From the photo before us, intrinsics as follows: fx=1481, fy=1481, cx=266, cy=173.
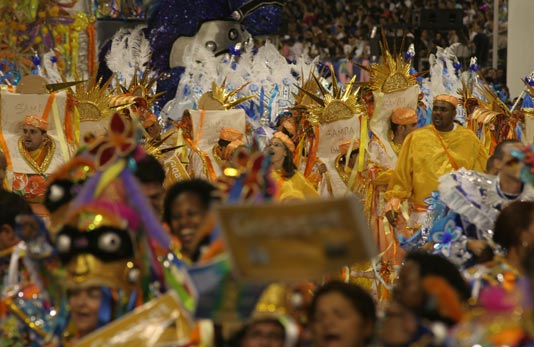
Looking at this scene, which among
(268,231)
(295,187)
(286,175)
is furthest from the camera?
(286,175)

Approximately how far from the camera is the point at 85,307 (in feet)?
18.8

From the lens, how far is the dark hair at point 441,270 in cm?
554

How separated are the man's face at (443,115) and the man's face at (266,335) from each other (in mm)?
6360

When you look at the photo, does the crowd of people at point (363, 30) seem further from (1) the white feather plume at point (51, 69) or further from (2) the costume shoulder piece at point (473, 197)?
(2) the costume shoulder piece at point (473, 197)

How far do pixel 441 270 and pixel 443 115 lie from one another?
595 cm

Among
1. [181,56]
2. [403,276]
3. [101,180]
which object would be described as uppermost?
[101,180]

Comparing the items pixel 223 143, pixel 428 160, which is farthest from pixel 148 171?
pixel 223 143

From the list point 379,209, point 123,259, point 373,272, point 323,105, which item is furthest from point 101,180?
point 323,105

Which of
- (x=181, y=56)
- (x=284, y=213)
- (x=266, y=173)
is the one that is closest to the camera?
(x=284, y=213)

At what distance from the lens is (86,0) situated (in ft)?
80.2

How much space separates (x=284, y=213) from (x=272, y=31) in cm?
2107

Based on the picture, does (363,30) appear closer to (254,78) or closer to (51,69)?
(254,78)

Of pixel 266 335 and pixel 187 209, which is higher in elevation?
pixel 187 209

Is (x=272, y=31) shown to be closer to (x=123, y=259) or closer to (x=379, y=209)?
(x=379, y=209)
